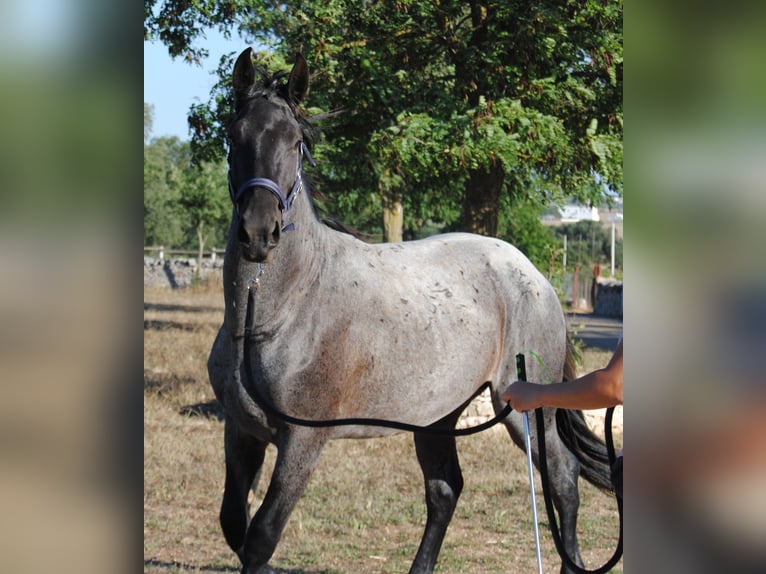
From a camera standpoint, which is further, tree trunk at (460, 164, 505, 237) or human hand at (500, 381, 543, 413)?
tree trunk at (460, 164, 505, 237)

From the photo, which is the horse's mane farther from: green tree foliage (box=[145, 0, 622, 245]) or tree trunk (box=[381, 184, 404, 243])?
tree trunk (box=[381, 184, 404, 243])

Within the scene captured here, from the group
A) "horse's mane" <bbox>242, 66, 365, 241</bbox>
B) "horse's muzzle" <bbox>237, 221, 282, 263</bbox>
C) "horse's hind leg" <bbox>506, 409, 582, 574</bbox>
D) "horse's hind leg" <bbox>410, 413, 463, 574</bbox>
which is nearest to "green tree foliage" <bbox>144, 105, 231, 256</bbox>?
"horse's hind leg" <bbox>410, 413, 463, 574</bbox>

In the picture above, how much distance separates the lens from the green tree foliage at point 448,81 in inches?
300

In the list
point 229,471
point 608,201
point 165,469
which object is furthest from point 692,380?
point 608,201

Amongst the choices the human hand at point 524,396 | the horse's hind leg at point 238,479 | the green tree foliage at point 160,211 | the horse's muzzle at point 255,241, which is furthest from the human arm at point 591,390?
the green tree foliage at point 160,211

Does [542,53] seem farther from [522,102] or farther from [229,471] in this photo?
[229,471]

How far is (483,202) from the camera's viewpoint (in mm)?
9555

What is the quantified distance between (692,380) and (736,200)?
20 cm

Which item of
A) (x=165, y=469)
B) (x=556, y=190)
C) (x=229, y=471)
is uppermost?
(x=556, y=190)

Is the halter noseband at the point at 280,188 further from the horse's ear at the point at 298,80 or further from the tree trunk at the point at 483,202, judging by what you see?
the tree trunk at the point at 483,202

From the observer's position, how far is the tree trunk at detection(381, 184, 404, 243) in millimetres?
11336

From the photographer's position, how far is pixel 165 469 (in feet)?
22.3

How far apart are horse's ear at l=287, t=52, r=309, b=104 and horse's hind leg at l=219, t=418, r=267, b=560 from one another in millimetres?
1378

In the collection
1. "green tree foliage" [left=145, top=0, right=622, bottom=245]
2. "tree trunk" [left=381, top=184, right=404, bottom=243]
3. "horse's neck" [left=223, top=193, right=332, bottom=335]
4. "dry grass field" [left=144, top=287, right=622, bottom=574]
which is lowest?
"dry grass field" [left=144, top=287, right=622, bottom=574]
